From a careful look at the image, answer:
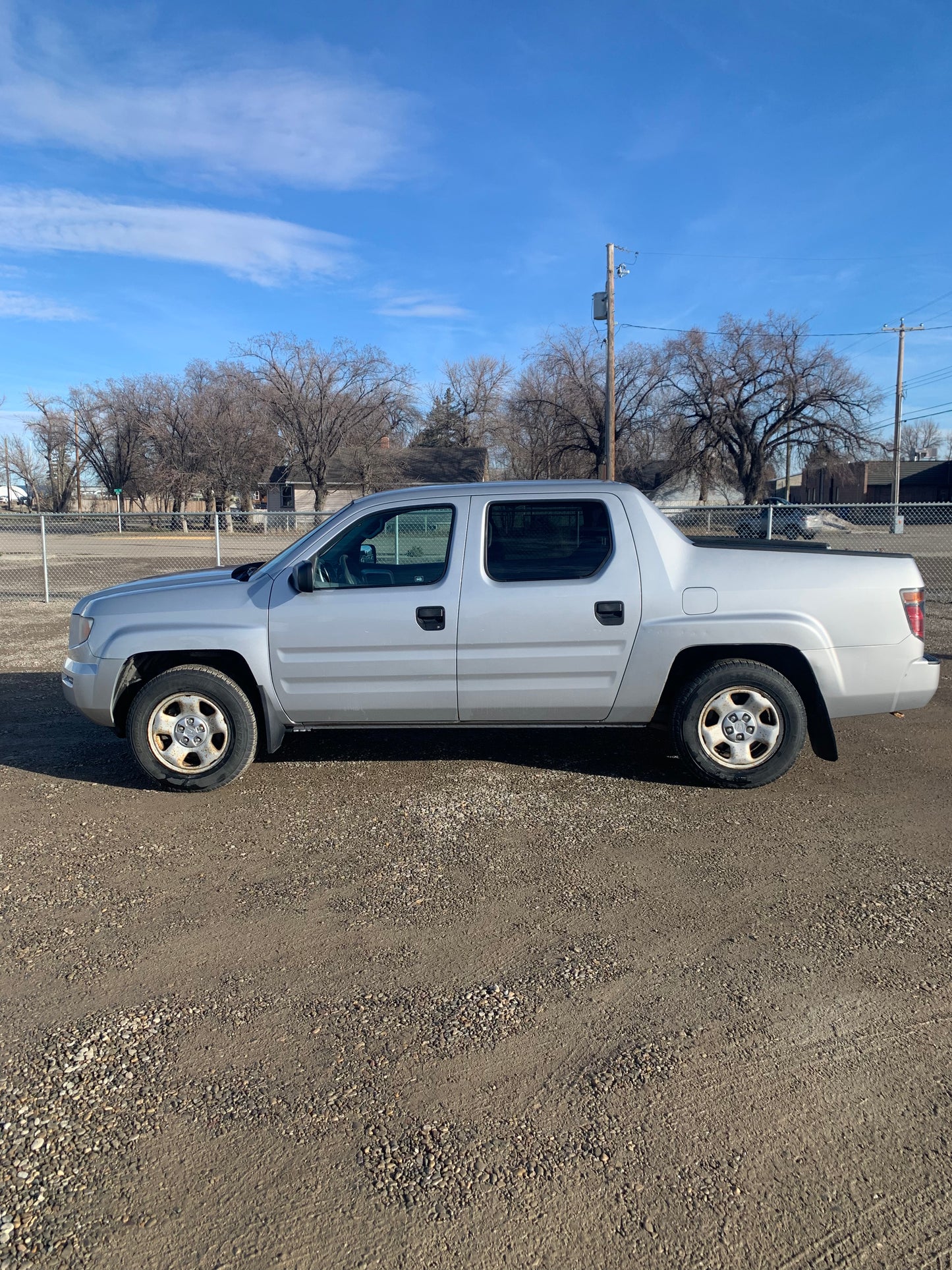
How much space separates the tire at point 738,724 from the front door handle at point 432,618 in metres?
1.46

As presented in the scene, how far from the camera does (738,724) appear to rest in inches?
Result: 200

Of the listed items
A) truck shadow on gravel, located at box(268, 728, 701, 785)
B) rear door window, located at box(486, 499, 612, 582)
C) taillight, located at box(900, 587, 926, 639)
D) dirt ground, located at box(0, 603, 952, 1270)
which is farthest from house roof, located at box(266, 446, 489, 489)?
dirt ground, located at box(0, 603, 952, 1270)

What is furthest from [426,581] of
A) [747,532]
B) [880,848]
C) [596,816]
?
[747,532]

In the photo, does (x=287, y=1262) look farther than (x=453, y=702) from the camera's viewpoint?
No

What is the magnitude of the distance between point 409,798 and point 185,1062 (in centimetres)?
245

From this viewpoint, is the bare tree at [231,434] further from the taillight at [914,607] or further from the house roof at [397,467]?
the taillight at [914,607]

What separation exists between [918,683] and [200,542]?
29940 millimetres

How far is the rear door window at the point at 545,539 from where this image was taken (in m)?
5.08

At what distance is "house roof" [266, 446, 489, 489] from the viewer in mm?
53406

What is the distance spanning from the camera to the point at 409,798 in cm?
510

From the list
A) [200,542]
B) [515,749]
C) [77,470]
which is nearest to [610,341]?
[200,542]

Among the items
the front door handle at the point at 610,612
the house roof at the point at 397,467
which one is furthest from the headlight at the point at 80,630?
the house roof at the point at 397,467

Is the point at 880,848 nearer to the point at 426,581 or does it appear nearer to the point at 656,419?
the point at 426,581

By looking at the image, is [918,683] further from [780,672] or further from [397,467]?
[397,467]
